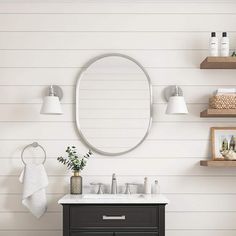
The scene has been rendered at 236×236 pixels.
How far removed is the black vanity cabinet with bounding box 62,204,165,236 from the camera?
3.46 m

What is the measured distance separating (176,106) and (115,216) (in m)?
0.94

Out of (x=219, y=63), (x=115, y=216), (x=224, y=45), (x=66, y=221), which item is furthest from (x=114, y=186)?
(x=224, y=45)

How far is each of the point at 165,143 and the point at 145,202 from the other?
0.69 m

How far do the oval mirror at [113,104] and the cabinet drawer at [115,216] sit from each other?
617mm

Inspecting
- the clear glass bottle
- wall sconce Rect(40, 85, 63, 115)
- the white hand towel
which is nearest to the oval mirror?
wall sconce Rect(40, 85, 63, 115)

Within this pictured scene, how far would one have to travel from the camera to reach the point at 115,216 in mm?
3463

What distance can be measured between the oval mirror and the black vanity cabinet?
0.62 m

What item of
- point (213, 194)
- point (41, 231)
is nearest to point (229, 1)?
point (213, 194)

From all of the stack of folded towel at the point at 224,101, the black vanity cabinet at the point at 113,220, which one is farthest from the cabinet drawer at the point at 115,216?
the stack of folded towel at the point at 224,101

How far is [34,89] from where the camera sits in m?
4.02

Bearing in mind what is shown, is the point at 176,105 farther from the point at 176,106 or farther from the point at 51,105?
the point at 51,105

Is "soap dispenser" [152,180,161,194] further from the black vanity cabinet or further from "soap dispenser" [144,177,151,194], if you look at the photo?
the black vanity cabinet

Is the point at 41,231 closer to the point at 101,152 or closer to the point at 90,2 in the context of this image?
the point at 101,152

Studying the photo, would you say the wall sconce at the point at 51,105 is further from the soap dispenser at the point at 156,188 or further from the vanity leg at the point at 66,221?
the soap dispenser at the point at 156,188
